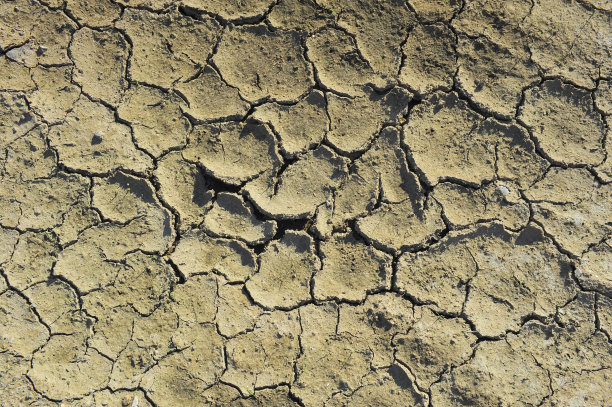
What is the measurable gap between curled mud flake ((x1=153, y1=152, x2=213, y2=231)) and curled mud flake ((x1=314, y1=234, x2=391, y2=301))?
0.72 metres

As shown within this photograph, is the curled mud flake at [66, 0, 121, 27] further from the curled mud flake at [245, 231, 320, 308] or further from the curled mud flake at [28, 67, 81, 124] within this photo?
the curled mud flake at [245, 231, 320, 308]

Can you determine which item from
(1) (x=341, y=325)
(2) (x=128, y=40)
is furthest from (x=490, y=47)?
(2) (x=128, y=40)

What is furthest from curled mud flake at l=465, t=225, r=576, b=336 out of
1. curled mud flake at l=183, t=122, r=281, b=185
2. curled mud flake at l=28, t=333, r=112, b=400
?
curled mud flake at l=28, t=333, r=112, b=400

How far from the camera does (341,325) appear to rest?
2.65 meters

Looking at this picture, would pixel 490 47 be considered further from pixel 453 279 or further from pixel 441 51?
pixel 453 279

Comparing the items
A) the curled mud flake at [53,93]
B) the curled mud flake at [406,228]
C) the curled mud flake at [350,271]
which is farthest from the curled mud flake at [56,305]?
the curled mud flake at [406,228]

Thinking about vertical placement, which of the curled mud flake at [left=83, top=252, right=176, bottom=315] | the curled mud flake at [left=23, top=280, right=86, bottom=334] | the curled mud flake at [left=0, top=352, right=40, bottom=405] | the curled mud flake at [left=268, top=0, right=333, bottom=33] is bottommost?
the curled mud flake at [left=0, top=352, right=40, bottom=405]

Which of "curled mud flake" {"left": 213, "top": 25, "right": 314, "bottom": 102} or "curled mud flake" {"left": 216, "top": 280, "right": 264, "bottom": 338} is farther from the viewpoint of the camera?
"curled mud flake" {"left": 213, "top": 25, "right": 314, "bottom": 102}

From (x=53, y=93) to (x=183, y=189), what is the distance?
933 mm

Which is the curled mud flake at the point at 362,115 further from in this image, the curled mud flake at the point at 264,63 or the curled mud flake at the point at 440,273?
the curled mud flake at the point at 440,273

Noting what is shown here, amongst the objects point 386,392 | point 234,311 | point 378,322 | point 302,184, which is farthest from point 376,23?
point 386,392

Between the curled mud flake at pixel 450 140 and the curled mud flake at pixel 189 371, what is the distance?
1.54 m

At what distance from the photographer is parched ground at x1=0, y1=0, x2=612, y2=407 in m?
2.62

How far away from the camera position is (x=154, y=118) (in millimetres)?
2746
